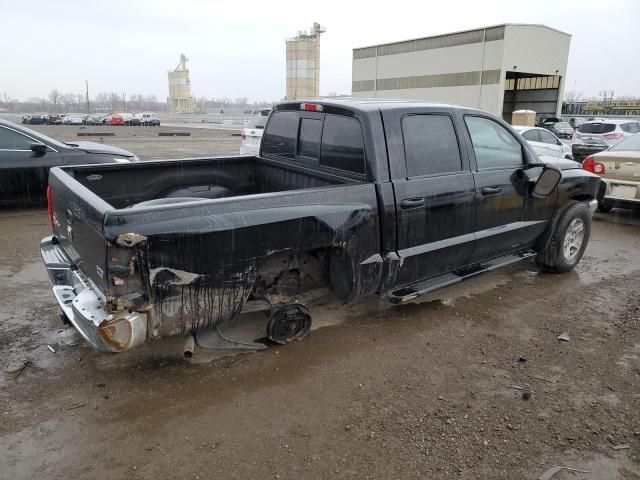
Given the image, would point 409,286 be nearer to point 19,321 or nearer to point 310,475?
point 310,475

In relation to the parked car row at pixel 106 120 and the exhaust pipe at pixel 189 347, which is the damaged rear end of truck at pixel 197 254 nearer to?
the exhaust pipe at pixel 189 347

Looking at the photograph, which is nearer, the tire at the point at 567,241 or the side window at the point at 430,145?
the side window at the point at 430,145

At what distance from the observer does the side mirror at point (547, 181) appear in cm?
493

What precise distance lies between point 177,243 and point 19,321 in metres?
2.31

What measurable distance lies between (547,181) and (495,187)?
746mm

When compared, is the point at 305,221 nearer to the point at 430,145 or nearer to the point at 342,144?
the point at 342,144

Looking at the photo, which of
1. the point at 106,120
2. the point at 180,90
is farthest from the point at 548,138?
the point at 180,90

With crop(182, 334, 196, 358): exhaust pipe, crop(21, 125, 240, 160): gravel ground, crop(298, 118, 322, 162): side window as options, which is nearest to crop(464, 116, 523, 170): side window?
crop(298, 118, 322, 162): side window

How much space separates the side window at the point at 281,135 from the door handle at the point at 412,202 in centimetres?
129

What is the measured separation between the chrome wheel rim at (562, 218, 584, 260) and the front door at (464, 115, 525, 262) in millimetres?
925

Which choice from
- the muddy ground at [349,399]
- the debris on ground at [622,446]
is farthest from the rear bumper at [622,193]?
the debris on ground at [622,446]

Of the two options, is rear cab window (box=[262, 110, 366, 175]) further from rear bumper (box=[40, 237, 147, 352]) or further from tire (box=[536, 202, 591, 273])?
tire (box=[536, 202, 591, 273])

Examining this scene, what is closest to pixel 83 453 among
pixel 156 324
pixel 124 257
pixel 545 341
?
pixel 156 324

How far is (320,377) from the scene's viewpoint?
3.54 meters
